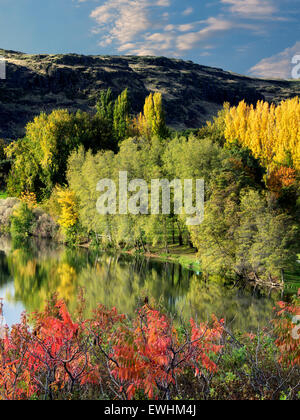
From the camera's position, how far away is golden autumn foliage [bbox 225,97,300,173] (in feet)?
168

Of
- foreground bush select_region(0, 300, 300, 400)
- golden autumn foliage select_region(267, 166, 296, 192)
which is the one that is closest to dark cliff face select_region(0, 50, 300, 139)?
golden autumn foliage select_region(267, 166, 296, 192)

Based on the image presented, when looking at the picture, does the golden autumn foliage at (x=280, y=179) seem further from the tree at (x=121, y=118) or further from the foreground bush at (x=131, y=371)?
the tree at (x=121, y=118)

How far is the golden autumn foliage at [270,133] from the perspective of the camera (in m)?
51.3

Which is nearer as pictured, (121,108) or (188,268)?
(188,268)

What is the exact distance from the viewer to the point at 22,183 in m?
55.9

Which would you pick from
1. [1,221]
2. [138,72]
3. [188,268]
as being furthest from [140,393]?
[138,72]

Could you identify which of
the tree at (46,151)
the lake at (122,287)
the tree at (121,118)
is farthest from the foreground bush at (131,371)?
the tree at (121,118)

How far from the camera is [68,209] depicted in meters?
45.3

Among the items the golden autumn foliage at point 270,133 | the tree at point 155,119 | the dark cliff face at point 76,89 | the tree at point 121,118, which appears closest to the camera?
the golden autumn foliage at point 270,133

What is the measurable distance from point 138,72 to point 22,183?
15754cm

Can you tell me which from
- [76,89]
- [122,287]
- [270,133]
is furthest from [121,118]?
[76,89]

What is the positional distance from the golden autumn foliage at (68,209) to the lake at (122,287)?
6.53 m

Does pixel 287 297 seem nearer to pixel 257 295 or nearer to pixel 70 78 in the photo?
pixel 257 295

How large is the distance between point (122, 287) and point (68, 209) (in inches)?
817
